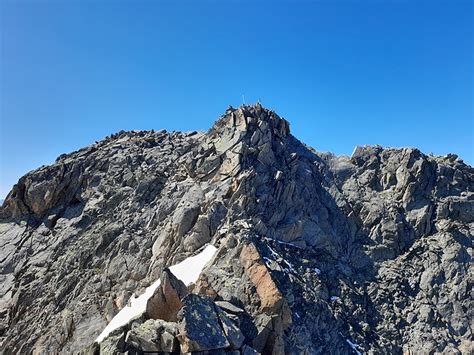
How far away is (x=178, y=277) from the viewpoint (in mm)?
32000

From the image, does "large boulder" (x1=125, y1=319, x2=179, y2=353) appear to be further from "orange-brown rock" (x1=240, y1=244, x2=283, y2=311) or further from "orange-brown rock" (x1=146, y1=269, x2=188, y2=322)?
"orange-brown rock" (x1=240, y1=244, x2=283, y2=311)

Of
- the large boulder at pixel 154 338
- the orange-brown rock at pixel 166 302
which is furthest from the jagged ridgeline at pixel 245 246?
the large boulder at pixel 154 338

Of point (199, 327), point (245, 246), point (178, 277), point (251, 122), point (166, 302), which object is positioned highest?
point (251, 122)

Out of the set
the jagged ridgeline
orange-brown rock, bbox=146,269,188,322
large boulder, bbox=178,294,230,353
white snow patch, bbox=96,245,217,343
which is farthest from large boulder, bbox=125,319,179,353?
white snow patch, bbox=96,245,217,343

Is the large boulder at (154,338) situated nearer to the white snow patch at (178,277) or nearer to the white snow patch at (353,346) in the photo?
the white snow patch at (178,277)

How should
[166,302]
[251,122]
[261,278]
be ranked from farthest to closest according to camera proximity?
1. [251,122]
2. [261,278]
3. [166,302]

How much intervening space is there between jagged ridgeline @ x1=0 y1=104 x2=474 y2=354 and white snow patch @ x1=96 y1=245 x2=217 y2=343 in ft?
0.55

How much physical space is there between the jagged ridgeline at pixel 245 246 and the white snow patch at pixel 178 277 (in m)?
0.17

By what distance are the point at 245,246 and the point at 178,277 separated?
18.9 ft

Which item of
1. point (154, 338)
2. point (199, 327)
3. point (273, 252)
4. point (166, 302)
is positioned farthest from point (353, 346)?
point (154, 338)

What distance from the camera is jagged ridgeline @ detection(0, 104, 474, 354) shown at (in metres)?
28.9

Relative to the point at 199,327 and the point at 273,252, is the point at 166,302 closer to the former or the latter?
the point at 199,327

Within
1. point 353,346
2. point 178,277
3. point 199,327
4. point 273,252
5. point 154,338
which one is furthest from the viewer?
point 273,252

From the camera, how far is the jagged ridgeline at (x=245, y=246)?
28947mm
